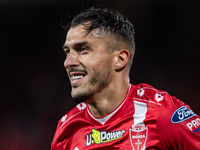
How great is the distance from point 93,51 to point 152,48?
1.98 metres

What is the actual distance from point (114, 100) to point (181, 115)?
0.49 m

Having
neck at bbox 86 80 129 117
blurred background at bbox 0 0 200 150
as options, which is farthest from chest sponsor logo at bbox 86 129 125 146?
blurred background at bbox 0 0 200 150

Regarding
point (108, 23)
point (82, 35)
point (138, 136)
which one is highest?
point (108, 23)

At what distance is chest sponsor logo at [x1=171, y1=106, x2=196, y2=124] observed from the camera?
5.04 feet

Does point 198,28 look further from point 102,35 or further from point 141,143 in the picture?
point 141,143

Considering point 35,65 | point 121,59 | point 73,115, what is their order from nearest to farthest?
point 121,59
point 73,115
point 35,65

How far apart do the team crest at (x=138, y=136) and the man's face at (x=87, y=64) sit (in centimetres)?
39

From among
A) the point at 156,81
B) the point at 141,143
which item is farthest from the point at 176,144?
the point at 156,81

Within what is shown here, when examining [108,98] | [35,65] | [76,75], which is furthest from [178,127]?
[35,65]

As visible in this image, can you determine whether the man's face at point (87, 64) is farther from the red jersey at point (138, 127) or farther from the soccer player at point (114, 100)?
the red jersey at point (138, 127)

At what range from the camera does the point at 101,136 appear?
176 centimetres

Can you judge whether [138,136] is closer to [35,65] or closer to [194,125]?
[194,125]

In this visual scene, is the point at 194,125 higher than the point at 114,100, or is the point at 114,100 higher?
the point at 114,100

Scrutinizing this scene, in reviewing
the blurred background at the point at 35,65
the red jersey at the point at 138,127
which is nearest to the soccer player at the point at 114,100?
the red jersey at the point at 138,127
